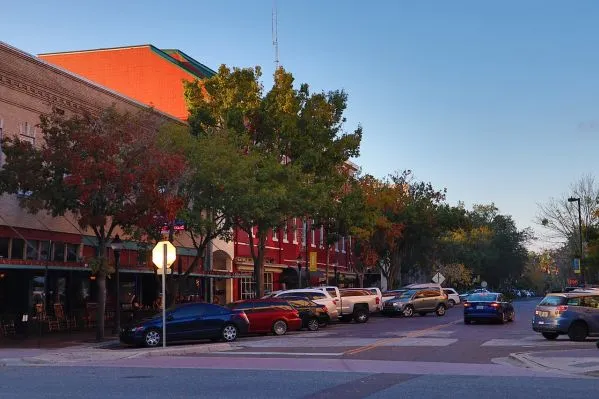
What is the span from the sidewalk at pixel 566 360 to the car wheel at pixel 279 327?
37.3ft

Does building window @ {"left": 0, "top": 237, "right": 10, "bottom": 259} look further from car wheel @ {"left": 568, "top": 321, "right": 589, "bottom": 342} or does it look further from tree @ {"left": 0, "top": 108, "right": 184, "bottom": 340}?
car wheel @ {"left": 568, "top": 321, "right": 589, "bottom": 342}

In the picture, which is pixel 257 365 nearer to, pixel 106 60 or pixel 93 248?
pixel 93 248

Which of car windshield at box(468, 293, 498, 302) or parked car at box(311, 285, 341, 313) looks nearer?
car windshield at box(468, 293, 498, 302)

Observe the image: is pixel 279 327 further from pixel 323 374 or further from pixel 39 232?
pixel 323 374

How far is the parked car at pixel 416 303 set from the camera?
42.3 metres

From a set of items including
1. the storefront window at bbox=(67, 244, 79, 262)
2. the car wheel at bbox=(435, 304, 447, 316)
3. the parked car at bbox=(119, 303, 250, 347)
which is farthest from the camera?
the car wheel at bbox=(435, 304, 447, 316)

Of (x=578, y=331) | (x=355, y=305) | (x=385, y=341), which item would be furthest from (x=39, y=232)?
(x=578, y=331)

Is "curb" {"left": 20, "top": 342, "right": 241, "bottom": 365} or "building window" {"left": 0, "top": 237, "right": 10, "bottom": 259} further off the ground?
"building window" {"left": 0, "top": 237, "right": 10, "bottom": 259}

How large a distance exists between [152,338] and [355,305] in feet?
51.6

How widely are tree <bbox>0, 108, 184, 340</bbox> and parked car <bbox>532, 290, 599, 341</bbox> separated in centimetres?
1287

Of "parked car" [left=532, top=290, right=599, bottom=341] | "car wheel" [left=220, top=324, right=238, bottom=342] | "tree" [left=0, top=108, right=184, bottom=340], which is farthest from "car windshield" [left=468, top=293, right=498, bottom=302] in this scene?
"tree" [left=0, top=108, right=184, bottom=340]

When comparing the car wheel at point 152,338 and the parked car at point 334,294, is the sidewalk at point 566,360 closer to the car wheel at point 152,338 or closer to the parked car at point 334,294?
the car wheel at point 152,338

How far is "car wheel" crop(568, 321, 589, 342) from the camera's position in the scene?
76.7ft

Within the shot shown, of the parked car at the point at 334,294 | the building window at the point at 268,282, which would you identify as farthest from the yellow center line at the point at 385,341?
the building window at the point at 268,282
